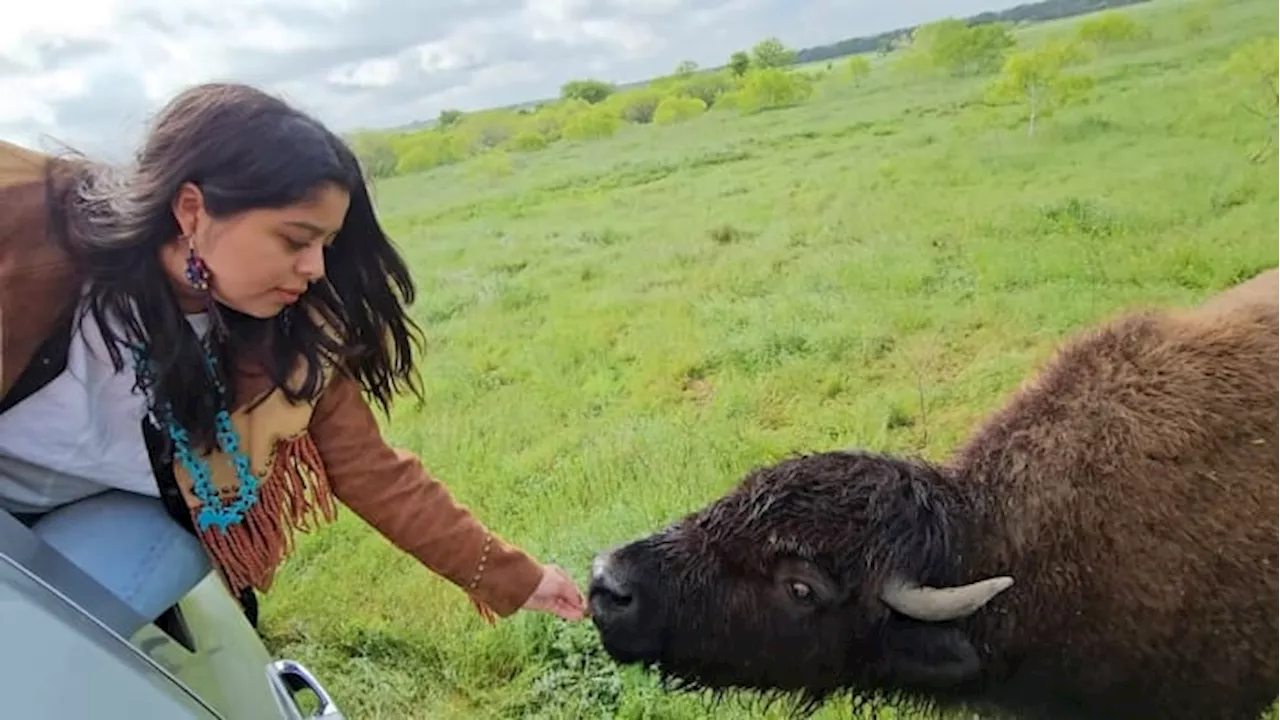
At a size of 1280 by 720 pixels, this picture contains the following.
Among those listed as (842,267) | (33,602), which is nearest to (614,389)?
(842,267)

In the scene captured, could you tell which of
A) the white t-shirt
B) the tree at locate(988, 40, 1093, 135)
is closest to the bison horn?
the white t-shirt

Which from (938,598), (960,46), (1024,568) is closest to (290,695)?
(938,598)

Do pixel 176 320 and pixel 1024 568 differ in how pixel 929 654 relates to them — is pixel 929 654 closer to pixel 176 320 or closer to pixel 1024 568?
pixel 1024 568

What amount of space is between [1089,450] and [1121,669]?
416 millimetres

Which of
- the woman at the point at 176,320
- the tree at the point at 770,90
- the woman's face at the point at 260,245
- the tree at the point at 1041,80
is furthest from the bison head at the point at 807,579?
the tree at the point at 770,90

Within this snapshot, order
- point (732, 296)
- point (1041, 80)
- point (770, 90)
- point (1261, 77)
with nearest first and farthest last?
point (1261, 77), point (732, 296), point (1041, 80), point (770, 90)

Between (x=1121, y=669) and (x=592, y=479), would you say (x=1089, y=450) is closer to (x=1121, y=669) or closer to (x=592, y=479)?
(x=1121, y=669)

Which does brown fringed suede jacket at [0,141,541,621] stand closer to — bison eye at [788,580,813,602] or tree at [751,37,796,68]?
bison eye at [788,580,813,602]

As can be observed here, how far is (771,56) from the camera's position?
5.61 meters

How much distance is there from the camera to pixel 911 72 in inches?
214

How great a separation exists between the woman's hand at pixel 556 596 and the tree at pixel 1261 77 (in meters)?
3.33

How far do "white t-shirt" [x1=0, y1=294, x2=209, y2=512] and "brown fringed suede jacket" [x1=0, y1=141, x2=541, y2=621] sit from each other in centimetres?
2

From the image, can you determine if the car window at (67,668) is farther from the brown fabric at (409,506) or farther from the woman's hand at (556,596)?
the woman's hand at (556,596)

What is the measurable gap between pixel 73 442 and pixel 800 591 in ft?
4.25
